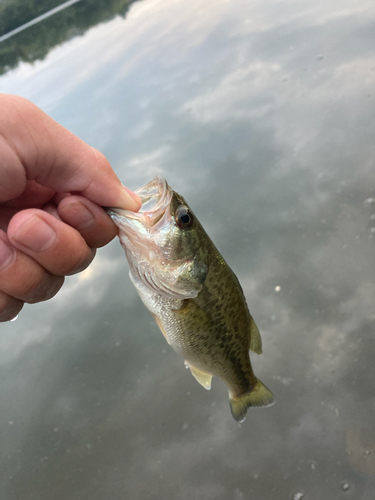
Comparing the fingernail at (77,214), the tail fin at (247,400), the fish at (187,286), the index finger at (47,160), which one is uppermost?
the index finger at (47,160)

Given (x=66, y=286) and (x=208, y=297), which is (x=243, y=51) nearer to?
(x=66, y=286)

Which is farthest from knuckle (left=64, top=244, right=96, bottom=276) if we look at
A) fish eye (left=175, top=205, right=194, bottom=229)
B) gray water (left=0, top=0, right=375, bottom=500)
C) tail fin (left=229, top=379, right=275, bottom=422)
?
gray water (left=0, top=0, right=375, bottom=500)

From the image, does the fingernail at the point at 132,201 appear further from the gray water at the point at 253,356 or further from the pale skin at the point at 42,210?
the gray water at the point at 253,356

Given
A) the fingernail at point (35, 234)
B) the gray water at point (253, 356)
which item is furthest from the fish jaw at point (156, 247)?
the gray water at point (253, 356)

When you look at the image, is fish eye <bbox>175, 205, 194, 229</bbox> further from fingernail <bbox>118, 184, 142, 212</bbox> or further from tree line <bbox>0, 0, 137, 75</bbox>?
tree line <bbox>0, 0, 137, 75</bbox>

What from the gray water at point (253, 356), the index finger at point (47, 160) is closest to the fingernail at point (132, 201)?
the index finger at point (47, 160)

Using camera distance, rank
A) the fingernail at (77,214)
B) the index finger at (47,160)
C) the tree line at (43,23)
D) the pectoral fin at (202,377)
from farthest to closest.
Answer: the tree line at (43,23), the pectoral fin at (202,377), the fingernail at (77,214), the index finger at (47,160)

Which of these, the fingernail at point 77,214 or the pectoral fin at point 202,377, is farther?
the pectoral fin at point 202,377

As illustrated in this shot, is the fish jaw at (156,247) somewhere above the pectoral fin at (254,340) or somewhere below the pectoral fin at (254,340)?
above

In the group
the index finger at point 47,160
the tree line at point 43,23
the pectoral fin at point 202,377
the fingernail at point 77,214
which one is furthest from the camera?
the tree line at point 43,23
